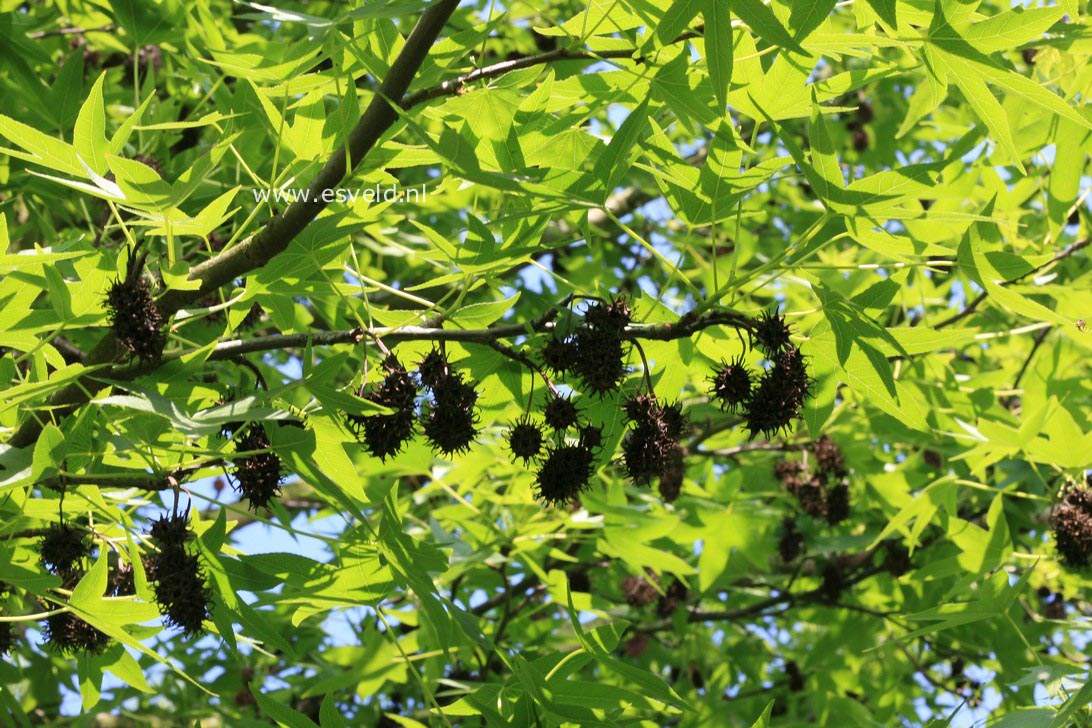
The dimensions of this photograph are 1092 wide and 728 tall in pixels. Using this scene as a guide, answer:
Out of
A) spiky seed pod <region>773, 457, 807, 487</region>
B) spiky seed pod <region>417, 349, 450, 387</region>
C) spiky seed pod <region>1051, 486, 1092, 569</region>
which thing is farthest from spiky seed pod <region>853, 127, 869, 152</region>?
spiky seed pod <region>417, 349, 450, 387</region>

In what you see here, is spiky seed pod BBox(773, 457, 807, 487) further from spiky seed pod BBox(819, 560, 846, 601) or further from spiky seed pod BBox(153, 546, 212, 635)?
spiky seed pod BBox(153, 546, 212, 635)

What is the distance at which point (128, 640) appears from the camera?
233cm

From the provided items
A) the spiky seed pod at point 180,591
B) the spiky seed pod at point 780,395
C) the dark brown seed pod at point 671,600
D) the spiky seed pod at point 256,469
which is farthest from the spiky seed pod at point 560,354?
the dark brown seed pod at point 671,600

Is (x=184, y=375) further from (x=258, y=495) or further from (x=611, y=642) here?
(x=611, y=642)

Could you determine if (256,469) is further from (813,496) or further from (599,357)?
(813,496)

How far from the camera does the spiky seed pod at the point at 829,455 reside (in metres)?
4.43

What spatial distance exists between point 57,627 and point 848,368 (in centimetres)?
202

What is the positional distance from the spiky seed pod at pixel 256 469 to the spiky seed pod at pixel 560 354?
60 centimetres

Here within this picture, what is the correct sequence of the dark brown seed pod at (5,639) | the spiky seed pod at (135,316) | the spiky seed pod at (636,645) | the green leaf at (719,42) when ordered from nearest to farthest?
the green leaf at (719,42) → the spiky seed pod at (135,316) → the dark brown seed pod at (5,639) → the spiky seed pod at (636,645)

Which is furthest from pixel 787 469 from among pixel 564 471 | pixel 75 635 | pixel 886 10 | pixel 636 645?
pixel 886 10

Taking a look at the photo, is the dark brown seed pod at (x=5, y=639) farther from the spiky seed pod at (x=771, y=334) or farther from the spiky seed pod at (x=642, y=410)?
the spiky seed pod at (x=771, y=334)

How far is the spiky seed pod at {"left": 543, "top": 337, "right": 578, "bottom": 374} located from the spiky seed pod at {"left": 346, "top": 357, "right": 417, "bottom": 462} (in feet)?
0.96

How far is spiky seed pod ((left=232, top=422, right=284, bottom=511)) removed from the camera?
2.28m

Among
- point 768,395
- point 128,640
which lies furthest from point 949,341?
point 128,640
